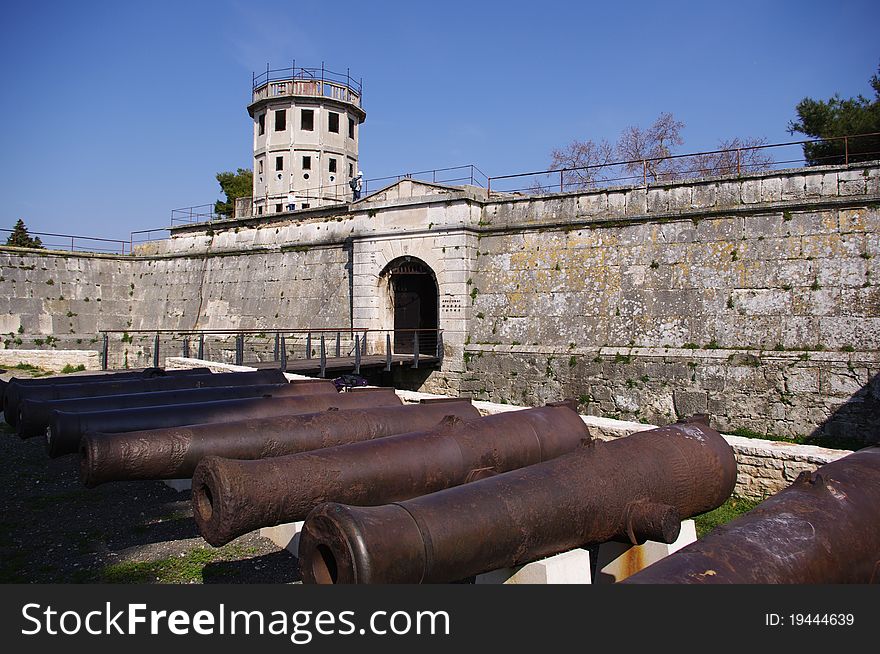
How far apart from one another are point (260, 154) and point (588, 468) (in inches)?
A: 1230

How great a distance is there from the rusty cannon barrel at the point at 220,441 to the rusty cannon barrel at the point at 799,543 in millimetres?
3130

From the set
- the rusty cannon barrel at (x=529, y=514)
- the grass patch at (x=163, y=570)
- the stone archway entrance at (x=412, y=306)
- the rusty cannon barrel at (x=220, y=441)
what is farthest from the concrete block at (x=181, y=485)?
the stone archway entrance at (x=412, y=306)

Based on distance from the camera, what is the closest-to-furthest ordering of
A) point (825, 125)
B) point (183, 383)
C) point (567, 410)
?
point (567, 410) < point (183, 383) < point (825, 125)

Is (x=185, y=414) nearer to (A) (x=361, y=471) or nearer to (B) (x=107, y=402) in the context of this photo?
(B) (x=107, y=402)

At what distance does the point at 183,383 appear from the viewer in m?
8.35

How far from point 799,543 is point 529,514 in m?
1.22

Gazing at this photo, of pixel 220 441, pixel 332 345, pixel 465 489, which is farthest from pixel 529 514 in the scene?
pixel 332 345

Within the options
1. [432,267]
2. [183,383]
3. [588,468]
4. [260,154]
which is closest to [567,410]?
[588,468]

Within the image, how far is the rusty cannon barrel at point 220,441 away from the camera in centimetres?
460

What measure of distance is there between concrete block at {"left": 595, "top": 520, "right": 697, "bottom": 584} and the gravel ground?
233cm

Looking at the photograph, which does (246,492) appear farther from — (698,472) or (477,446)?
(698,472)

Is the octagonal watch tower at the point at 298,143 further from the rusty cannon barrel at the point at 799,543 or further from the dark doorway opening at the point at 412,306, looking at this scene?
the rusty cannon barrel at the point at 799,543

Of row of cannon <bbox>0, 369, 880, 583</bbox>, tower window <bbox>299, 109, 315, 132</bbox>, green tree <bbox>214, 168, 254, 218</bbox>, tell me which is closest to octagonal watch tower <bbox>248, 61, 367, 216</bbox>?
tower window <bbox>299, 109, 315, 132</bbox>

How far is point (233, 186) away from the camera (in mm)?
42969
